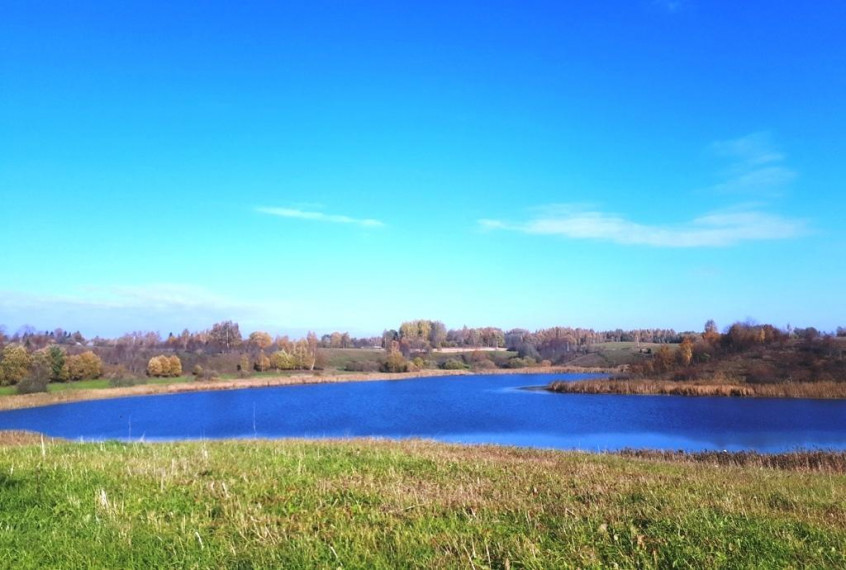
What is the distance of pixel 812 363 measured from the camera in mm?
85375

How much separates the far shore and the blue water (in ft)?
23.2

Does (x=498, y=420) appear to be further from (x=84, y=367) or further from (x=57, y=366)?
(x=84, y=367)

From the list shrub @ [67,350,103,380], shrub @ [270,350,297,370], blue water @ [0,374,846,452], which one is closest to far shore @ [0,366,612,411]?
blue water @ [0,374,846,452]

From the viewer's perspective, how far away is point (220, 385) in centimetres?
10844

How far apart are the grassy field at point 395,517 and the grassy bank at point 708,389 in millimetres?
65559

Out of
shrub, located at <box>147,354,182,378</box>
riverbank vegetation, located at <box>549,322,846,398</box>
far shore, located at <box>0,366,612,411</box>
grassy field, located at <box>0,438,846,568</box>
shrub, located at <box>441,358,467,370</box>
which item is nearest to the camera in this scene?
grassy field, located at <box>0,438,846,568</box>

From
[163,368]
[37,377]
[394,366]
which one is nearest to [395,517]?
[37,377]

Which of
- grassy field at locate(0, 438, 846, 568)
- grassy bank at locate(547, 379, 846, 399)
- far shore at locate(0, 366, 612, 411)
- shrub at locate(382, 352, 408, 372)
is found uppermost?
grassy field at locate(0, 438, 846, 568)

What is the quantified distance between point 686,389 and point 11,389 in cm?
9535

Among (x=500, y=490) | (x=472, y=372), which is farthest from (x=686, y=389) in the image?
(x=472, y=372)

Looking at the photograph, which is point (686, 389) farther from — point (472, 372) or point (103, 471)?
point (472, 372)

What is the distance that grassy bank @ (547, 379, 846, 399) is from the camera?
223 ft

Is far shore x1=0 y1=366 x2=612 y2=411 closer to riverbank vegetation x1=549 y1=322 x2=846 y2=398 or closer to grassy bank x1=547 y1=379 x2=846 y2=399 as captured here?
riverbank vegetation x1=549 y1=322 x2=846 y2=398

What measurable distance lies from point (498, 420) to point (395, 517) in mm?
39329
